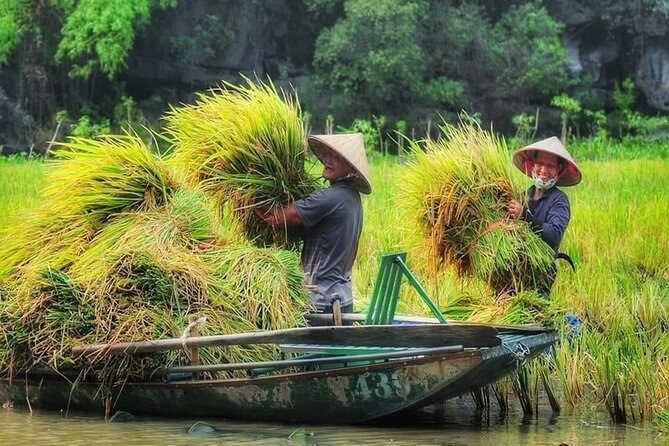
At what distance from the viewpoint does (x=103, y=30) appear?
25203 mm

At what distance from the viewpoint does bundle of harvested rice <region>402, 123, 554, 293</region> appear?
5.68 m

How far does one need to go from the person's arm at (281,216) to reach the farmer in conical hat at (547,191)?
3.39 feet

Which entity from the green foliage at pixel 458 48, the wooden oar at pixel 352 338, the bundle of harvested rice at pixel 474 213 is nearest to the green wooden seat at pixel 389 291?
the wooden oar at pixel 352 338

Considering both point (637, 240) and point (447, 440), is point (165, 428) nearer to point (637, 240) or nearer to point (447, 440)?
point (447, 440)

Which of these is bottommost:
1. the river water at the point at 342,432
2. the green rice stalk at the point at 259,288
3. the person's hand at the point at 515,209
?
the river water at the point at 342,432

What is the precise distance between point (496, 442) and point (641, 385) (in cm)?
75

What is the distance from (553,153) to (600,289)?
154 centimetres

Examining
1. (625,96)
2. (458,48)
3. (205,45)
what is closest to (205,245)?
(205,45)

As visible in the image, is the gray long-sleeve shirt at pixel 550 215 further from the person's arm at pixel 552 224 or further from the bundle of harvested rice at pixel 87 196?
the bundle of harvested rice at pixel 87 196

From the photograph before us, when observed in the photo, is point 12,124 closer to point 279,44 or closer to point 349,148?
point 279,44

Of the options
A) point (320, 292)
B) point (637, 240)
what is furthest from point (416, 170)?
point (637, 240)

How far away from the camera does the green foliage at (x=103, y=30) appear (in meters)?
25.0

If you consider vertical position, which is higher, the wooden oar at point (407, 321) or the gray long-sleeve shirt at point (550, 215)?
the gray long-sleeve shirt at point (550, 215)

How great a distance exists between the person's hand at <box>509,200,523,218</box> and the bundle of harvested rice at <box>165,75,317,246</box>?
95cm
